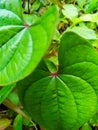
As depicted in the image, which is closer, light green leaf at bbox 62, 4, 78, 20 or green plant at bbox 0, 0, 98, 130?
green plant at bbox 0, 0, 98, 130

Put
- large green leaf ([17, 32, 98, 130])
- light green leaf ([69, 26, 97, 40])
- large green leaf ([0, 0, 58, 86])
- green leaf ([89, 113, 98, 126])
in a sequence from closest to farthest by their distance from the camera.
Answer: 1. large green leaf ([0, 0, 58, 86])
2. large green leaf ([17, 32, 98, 130])
3. light green leaf ([69, 26, 97, 40])
4. green leaf ([89, 113, 98, 126])

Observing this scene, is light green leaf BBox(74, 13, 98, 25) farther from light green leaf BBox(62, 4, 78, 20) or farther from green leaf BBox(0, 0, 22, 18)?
green leaf BBox(0, 0, 22, 18)

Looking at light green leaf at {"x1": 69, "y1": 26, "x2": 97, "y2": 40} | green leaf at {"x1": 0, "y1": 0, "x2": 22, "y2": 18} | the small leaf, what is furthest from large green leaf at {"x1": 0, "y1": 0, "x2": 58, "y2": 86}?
the small leaf

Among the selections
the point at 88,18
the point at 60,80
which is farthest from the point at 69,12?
the point at 60,80

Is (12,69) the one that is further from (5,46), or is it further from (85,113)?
(85,113)

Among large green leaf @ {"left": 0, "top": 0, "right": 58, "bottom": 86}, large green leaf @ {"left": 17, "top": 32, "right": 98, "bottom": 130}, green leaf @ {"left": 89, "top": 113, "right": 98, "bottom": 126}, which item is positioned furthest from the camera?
green leaf @ {"left": 89, "top": 113, "right": 98, "bottom": 126}

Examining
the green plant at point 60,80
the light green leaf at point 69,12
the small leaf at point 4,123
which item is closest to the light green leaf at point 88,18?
the light green leaf at point 69,12
